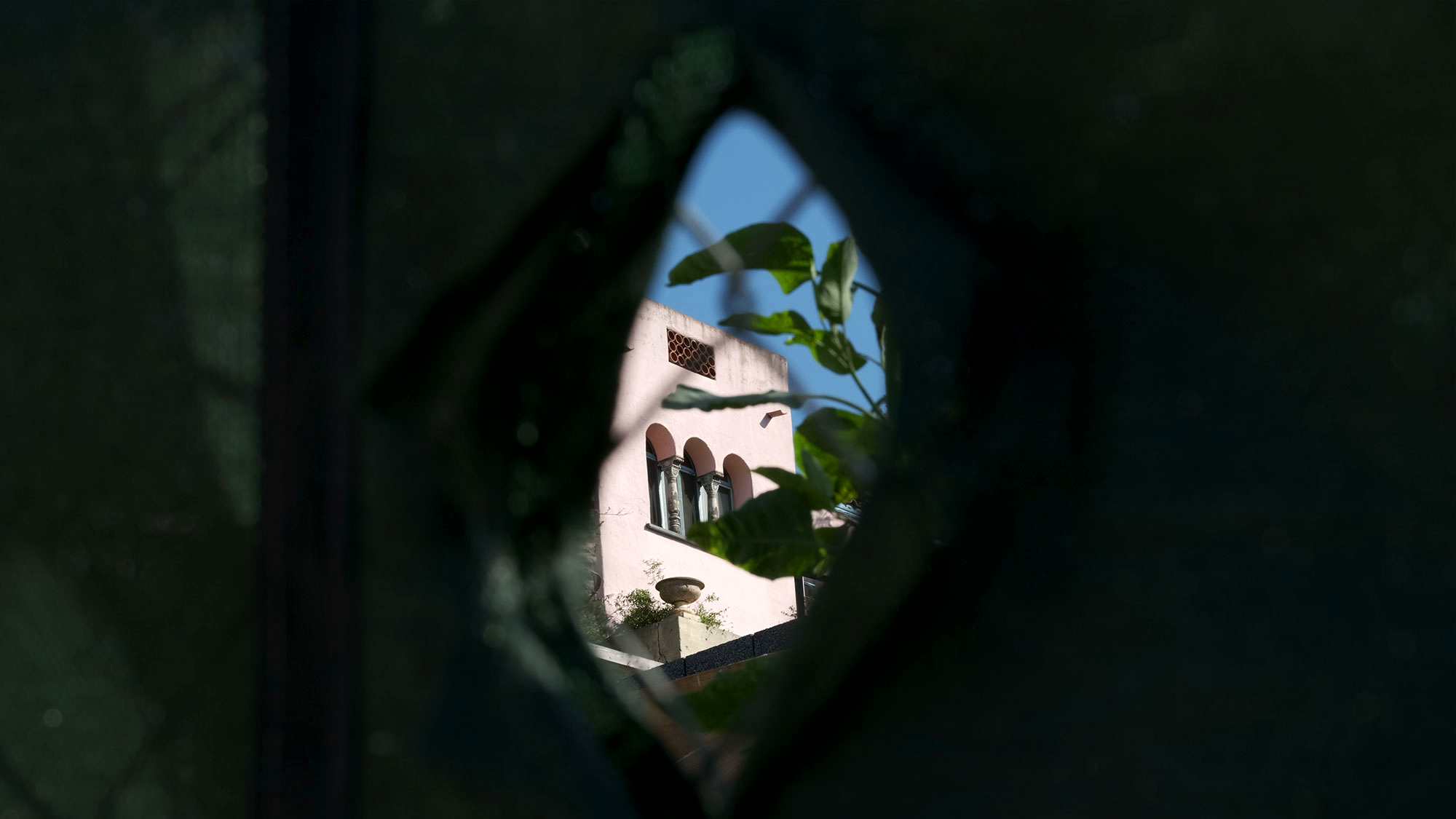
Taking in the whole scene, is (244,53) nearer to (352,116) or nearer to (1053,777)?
(352,116)

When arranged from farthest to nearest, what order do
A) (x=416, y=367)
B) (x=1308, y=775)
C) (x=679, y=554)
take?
(x=679, y=554) → (x=416, y=367) → (x=1308, y=775)

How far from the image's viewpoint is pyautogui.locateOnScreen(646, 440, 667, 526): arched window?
8938mm

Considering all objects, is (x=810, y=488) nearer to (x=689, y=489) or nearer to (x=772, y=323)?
(x=772, y=323)

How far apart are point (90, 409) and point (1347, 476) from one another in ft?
1.91

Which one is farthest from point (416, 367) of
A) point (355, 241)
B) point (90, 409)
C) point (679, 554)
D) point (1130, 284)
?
point (679, 554)

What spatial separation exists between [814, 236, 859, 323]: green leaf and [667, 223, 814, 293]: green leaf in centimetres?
2

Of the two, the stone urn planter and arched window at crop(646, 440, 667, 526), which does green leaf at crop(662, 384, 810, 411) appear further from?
arched window at crop(646, 440, 667, 526)

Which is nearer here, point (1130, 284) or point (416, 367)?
point (1130, 284)

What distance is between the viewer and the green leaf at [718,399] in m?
0.73

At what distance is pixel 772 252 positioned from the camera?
0.83m

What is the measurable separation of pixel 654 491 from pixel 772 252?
8.42 meters

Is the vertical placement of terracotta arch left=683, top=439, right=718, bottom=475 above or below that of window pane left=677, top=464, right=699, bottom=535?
above

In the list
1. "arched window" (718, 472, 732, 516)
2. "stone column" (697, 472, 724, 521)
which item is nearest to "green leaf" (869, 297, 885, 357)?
"stone column" (697, 472, 724, 521)

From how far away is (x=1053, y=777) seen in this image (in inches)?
17.1
